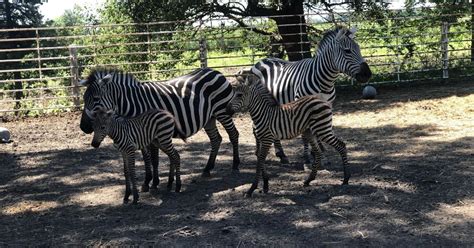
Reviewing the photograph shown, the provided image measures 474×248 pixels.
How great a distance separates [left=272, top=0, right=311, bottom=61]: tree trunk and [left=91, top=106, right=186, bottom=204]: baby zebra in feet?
30.1

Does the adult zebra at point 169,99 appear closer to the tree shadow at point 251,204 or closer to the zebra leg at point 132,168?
the zebra leg at point 132,168

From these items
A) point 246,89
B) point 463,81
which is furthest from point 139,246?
point 463,81

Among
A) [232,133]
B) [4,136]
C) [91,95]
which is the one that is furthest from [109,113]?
[4,136]

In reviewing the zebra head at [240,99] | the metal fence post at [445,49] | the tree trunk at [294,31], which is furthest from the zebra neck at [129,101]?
the metal fence post at [445,49]

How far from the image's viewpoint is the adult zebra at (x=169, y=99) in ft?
19.9

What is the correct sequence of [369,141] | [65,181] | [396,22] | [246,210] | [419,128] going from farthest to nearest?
[396,22]
[419,128]
[369,141]
[65,181]
[246,210]

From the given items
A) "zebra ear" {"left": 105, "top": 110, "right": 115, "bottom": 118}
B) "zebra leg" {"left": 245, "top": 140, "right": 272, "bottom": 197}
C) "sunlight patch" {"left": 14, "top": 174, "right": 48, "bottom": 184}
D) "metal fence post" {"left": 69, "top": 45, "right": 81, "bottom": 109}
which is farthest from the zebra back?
"metal fence post" {"left": 69, "top": 45, "right": 81, "bottom": 109}

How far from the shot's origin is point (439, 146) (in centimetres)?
759

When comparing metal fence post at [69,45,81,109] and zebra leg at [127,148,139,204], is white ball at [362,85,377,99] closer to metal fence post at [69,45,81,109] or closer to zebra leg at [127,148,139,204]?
metal fence post at [69,45,81,109]

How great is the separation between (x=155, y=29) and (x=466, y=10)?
9643 millimetres

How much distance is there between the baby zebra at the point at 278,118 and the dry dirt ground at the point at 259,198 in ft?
1.63

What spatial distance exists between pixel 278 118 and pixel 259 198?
3.15 feet

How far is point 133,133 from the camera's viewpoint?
18.4ft

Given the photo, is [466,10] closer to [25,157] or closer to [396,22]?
[396,22]
